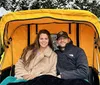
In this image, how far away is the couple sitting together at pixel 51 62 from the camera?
6.13 meters

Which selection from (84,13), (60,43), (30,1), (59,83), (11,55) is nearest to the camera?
(59,83)

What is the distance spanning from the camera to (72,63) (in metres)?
6.35

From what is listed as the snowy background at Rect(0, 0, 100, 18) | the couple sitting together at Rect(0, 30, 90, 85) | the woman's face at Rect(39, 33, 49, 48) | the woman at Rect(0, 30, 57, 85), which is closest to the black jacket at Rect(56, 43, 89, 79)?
the couple sitting together at Rect(0, 30, 90, 85)

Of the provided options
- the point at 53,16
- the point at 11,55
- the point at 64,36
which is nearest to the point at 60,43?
the point at 64,36

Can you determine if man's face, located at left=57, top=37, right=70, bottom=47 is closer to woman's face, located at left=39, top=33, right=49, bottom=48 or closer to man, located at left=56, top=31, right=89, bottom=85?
man, located at left=56, top=31, right=89, bottom=85

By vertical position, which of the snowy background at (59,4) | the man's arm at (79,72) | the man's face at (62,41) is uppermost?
the man's face at (62,41)

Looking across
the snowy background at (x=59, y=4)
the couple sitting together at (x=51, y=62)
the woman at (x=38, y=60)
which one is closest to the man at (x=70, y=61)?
the couple sitting together at (x=51, y=62)

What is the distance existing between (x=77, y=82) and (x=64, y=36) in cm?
100

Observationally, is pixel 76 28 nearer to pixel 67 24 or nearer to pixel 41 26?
pixel 67 24

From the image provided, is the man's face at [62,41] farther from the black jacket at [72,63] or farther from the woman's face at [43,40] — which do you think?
the woman's face at [43,40]

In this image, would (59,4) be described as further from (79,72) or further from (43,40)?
(79,72)

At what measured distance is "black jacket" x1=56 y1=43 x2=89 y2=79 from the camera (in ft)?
20.1

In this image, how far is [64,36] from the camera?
639cm

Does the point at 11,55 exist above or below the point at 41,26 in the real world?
below
